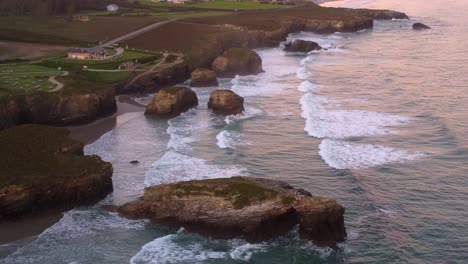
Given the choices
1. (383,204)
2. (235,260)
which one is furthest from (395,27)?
(235,260)

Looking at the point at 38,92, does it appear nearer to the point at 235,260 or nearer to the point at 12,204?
the point at 12,204

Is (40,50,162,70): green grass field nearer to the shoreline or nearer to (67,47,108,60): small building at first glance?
(67,47,108,60): small building

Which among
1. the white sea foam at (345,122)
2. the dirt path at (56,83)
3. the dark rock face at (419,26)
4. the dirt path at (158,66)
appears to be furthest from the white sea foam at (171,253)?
the dark rock face at (419,26)

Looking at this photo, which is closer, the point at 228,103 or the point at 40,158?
the point at 40,158

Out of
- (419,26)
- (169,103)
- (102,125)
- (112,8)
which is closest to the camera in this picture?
(102,125)

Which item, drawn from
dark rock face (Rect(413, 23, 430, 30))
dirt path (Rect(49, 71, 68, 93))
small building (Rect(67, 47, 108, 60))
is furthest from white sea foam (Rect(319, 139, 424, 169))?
dark rock face (Rect(413, 23, 430, 30))

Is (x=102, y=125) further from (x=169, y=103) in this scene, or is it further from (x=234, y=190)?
(x=234, y=190)

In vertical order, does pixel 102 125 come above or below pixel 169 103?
below

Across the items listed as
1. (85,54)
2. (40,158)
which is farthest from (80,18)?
(40,158)
